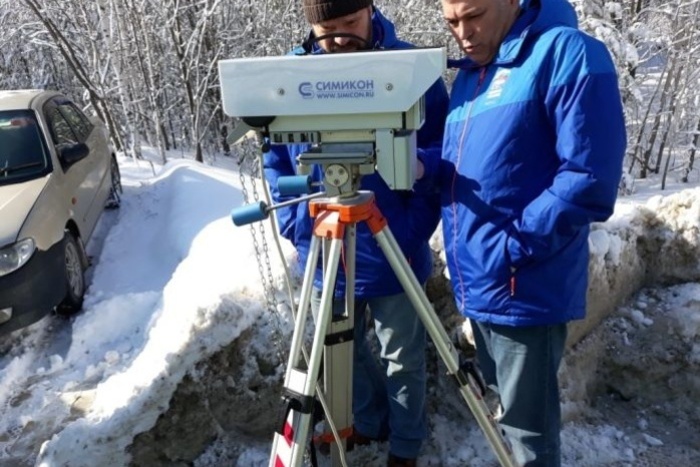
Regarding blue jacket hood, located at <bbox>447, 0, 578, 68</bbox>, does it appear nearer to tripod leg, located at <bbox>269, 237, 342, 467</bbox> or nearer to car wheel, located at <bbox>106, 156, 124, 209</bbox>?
tripod leg, located at <bbox>269, 237, 342, 467</bbox>

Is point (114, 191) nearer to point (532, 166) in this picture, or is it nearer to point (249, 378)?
point (249, 378)

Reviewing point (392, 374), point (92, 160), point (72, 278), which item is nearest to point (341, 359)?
point (392, 374)

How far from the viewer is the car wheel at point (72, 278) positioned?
4.52 metres

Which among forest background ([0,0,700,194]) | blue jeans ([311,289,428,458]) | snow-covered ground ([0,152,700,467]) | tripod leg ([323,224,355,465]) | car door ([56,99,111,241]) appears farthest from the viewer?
forest background ([0,0,700,194])

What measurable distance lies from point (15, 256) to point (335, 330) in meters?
2.84

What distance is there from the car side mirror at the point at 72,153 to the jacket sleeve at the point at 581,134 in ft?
13.3

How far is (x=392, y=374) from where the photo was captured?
97.9 inches

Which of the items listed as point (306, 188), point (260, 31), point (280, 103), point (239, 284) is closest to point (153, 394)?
point (239, 284)

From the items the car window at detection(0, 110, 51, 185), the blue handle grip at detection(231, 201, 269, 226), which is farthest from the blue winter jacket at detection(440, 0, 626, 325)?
the car window at detection(0, 110, 51, 185)

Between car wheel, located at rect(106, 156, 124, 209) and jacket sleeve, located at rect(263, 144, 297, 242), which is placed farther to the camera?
car wheel, located at rect(106, 156, 124, 209)

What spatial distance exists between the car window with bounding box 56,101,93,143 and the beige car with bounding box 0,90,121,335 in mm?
12

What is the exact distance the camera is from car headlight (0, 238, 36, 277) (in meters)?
3.89

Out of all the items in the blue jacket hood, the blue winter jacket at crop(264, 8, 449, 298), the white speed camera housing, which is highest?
the blue jacket hood

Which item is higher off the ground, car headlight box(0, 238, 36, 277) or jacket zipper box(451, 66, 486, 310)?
jacket zipper box(451, 66, 486, 310)
